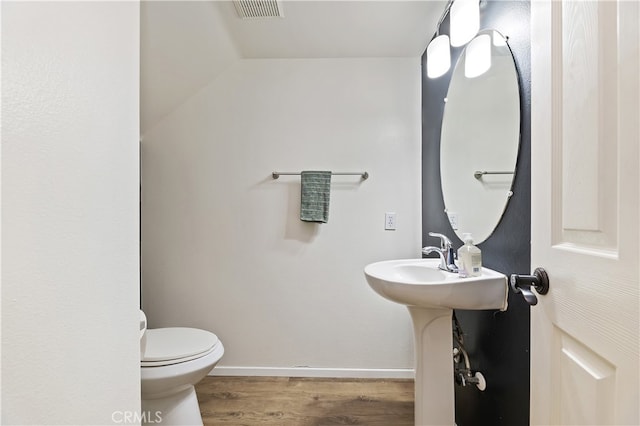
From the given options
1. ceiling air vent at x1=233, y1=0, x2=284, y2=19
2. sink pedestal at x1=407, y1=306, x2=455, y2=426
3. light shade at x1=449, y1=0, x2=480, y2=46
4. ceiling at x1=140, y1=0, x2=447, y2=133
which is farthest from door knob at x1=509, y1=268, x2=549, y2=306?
ceiling air vent at x1=233, y1=0, x2=284, y2=19

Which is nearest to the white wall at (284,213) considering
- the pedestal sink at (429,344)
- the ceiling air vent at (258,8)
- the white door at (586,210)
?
the ceiling air vent at (258,8)

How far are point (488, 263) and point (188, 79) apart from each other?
6.36 feet

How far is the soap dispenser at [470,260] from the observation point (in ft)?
3.20

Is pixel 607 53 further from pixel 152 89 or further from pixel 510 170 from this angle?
pixel 152 89

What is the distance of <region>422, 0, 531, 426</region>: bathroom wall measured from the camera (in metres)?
0.82

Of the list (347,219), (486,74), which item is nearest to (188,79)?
(347,219)

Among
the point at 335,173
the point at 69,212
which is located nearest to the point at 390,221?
the point at 335,173

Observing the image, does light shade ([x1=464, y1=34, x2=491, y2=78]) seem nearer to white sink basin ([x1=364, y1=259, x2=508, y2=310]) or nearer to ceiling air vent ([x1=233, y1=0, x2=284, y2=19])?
white sink basin ([x1=364, y1=259, x2=508, y2=310])

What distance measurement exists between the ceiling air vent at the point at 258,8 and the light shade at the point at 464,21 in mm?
855

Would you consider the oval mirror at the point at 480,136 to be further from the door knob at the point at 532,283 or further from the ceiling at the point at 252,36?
the ceiling at the point at 252,36

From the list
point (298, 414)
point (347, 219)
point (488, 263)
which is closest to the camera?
point (488, 263)

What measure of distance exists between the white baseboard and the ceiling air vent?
7.08 ft

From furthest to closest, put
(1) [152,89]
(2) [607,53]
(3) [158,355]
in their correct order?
(1) [152,89] → (3) [158,355] → (2) [607,53]

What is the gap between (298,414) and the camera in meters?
1.46
